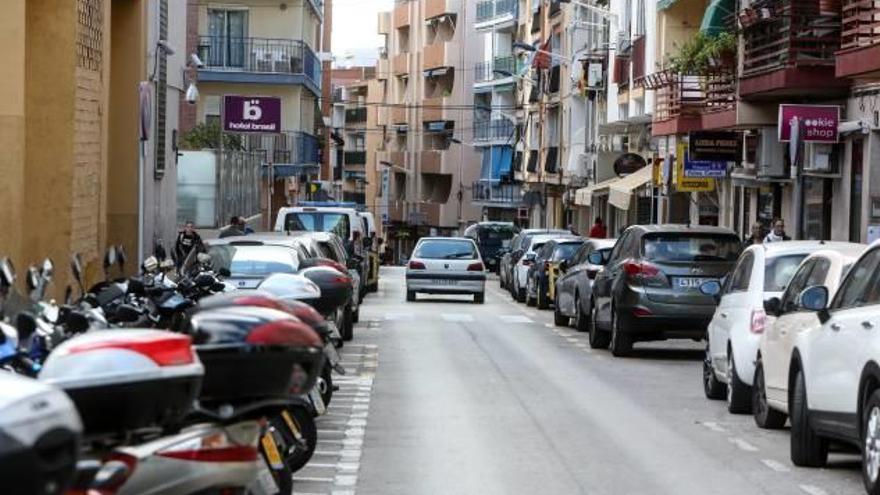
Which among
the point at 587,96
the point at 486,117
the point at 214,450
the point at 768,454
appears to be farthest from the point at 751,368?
the point at 486,117

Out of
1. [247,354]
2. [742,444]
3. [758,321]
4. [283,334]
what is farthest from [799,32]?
[247,354]

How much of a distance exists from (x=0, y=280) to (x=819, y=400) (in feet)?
19.6

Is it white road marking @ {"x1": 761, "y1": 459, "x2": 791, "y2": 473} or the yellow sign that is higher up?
the yellow sign

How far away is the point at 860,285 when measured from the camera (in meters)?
12.3

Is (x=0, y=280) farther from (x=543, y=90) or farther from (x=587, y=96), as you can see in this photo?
(x=543, y=90)

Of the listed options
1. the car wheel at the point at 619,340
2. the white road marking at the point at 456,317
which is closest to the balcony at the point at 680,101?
the white road marking at the point at 456,317

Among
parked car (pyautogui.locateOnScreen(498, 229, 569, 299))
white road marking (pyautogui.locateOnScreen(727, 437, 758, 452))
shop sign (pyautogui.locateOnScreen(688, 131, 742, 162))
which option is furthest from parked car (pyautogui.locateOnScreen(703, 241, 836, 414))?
parked car (pyautogui.locateOnScreen(498, 229, 569, 299))

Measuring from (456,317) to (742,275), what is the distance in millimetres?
17128

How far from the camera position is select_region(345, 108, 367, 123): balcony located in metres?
143

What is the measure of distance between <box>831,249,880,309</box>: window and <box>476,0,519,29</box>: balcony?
267ft

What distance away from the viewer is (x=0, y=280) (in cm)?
865

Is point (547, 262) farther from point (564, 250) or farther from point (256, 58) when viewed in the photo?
point (256, 58)

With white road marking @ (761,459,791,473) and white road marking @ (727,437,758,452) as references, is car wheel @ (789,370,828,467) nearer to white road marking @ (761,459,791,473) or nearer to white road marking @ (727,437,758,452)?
white road marking @ (761,459,791,473)

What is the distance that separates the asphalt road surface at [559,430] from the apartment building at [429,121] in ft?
261
